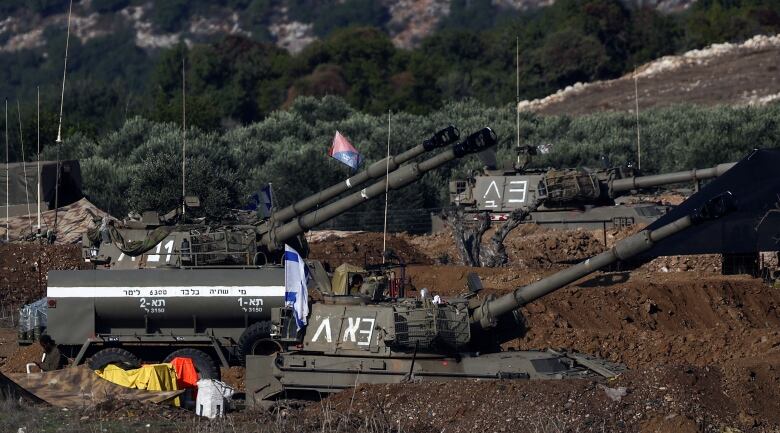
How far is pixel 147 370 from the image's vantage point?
2184 centimetres

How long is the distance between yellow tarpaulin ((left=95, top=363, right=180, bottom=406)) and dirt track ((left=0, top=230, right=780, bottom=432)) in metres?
2.52

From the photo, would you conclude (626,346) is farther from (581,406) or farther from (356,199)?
(581,406)

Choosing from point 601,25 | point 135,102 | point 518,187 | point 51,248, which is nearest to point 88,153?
point 51,248

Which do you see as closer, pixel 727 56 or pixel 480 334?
pixel 480 334

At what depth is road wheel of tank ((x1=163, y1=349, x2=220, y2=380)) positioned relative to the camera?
24.2 metres

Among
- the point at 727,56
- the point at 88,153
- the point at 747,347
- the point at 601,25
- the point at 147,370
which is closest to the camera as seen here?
the point at 147,370

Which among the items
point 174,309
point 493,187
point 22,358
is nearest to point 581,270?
point 174,309

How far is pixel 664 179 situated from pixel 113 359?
15.2 metres

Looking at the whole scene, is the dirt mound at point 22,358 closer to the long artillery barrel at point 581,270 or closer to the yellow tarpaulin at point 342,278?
the yellow tarpaulin at point 342,278

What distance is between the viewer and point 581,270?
20.6 meters

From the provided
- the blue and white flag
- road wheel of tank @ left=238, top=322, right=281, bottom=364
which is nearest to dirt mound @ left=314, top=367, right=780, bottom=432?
the blue and white flag

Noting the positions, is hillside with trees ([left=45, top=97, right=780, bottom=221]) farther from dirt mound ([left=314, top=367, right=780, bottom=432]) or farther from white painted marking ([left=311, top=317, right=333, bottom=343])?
dirt mound ([left=314, top=367, right=780, bottom=432])

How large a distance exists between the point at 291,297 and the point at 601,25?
255ft

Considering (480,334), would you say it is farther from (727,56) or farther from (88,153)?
(727,56)
